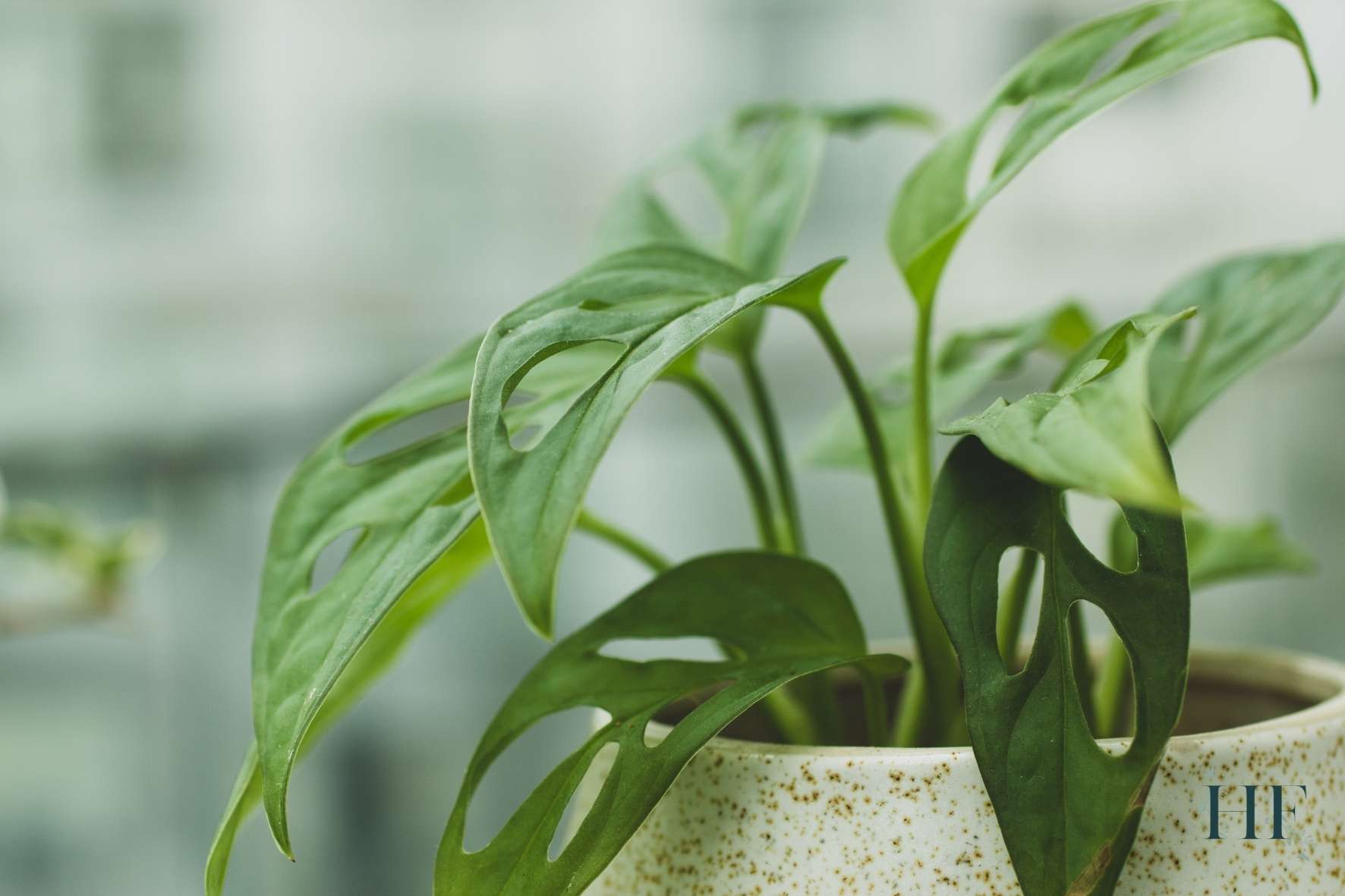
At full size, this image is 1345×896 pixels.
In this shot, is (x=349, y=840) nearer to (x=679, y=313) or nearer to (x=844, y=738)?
(x=844, y=738)

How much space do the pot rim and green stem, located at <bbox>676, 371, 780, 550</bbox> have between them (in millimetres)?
80

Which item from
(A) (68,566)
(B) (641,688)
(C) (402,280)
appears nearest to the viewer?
(B) (641,688)

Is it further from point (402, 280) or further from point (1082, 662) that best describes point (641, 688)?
point (402, 280)

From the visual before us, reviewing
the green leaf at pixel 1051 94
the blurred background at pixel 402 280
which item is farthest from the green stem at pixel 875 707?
the blurred background at pixel 402 280

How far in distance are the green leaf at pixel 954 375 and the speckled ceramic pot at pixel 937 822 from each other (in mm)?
209

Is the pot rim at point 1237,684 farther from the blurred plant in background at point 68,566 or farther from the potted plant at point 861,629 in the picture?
the blurred plant in background at point 68,566

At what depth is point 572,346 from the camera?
12.6 inches

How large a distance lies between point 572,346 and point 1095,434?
0.43 ft

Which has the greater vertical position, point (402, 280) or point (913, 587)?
point (913, 587)

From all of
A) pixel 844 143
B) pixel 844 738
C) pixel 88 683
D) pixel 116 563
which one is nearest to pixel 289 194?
pixel 88 683

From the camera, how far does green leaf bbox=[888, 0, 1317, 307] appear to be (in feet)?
1.18

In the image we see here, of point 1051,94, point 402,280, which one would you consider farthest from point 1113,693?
point 402,280

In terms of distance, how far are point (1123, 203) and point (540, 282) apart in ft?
3.11

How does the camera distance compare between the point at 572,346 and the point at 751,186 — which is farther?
the point at 751,186
